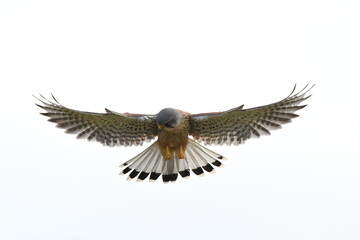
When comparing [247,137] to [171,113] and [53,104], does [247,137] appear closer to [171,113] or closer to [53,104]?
[171,113]

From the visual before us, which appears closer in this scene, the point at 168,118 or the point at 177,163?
the point at 168,118

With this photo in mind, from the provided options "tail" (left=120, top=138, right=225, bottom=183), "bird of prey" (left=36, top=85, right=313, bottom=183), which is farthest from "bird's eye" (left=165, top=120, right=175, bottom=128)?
"tail" (left=120, top=138, right=225, bottom=183)

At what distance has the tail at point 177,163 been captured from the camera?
53.9 ft

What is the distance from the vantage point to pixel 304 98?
1537 centimetres

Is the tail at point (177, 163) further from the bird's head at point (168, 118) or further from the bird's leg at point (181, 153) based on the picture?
the bird's head at point (168, 118)

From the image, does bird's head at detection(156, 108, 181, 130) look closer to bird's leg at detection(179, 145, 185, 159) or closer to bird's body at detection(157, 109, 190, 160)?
bird's body at detection(157, 109, 190, 160)

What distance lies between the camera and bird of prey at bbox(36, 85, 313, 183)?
15.6 metres

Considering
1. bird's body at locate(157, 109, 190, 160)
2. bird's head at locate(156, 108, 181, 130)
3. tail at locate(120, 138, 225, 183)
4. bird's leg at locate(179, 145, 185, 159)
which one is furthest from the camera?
tail at locate(120, 138, 225, 183)

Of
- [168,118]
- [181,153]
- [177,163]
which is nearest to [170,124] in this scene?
[168,118]

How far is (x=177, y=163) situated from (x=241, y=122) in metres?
1.38

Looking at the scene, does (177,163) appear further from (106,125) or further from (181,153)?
(106,125)

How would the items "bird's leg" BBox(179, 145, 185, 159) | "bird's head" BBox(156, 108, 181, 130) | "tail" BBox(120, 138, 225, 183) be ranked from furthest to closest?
"tail" BBox(120, 138, 225, 183) → "bird's leg" BBox(179, 145, 185, 159) → "bird's head" BBox(156, 108, 181, 130)

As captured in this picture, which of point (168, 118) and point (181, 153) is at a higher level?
point (168, 118)

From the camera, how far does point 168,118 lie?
607 inches
